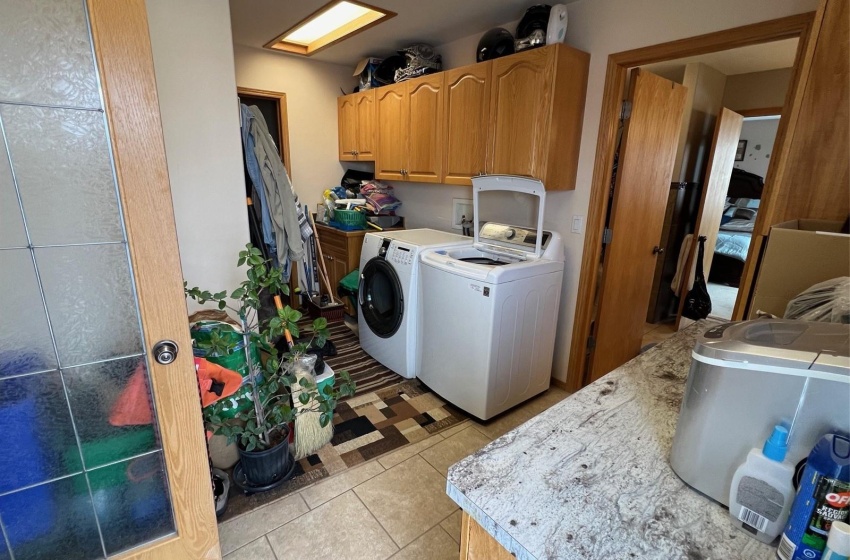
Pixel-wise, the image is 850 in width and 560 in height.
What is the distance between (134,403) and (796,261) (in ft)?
6.26

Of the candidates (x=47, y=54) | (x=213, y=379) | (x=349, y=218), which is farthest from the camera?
(x=349, y=218)

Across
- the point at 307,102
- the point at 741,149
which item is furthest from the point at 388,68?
the point at 741,149

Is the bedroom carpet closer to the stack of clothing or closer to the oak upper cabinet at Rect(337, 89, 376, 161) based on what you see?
the oak upper cabinet at Rect(337, 89, 376, 161)

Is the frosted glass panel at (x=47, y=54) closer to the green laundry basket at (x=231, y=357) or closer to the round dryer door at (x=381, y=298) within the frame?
the green laundry basket at (x=231, y=357)

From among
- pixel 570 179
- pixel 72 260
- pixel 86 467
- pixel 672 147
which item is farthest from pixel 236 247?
pixel 672 147

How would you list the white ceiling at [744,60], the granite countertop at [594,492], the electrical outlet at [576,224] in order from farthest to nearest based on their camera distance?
the white ceiling at [744,60], the electrical outlet at [576,224], the granite countertop at [594,492]

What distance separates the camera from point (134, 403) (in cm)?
115

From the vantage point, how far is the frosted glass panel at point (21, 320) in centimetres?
96

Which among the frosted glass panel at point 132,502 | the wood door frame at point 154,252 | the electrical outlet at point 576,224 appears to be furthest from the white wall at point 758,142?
the frosted glass panel at point 132,502

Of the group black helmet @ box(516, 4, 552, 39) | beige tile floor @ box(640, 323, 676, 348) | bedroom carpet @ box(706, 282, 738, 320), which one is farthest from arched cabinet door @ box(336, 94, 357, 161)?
bedroom carpet @ box(706, 282, 738, 320)

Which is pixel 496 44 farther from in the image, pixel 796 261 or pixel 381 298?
pixel 796 261

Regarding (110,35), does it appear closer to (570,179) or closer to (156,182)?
(156,182)

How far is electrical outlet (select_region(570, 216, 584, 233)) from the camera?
243 centimetres

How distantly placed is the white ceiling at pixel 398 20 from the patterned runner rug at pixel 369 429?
2443mm
